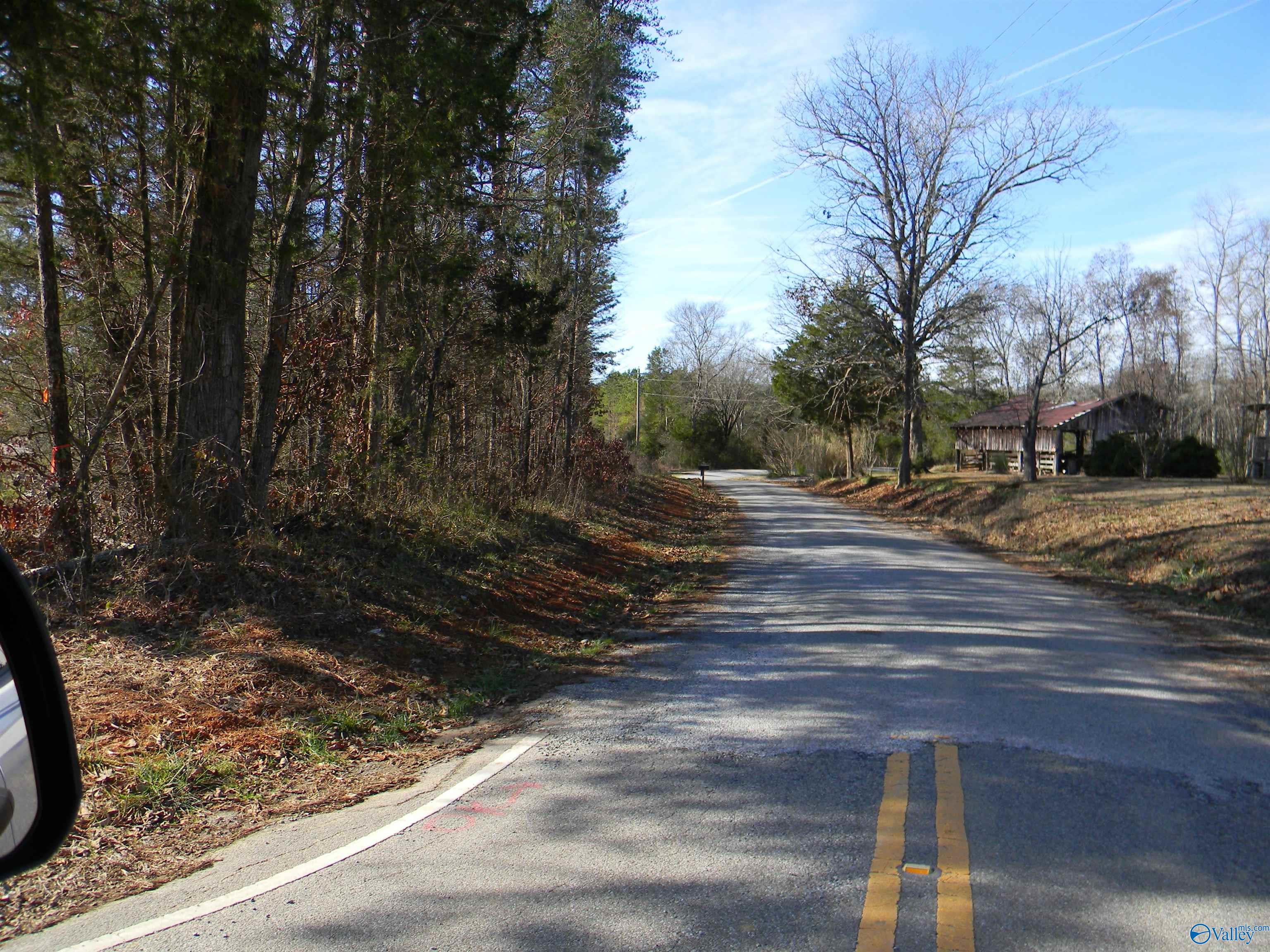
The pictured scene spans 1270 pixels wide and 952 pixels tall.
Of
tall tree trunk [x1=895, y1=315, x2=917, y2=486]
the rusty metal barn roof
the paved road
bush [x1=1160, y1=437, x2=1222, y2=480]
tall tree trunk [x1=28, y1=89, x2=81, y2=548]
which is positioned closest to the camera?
the paved road

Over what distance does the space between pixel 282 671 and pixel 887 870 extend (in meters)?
4.91

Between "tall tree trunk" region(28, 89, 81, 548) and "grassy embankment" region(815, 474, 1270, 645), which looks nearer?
"tall tree trunk" region(28, 89, 81, 548)

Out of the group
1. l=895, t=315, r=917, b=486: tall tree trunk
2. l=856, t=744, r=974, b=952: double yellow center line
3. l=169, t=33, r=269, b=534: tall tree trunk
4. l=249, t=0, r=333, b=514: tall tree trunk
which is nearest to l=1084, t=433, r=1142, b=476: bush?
l=895, t=315, r=917, b=486: tall tree trunk

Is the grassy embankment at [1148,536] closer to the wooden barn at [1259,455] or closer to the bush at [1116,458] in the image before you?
the wooden barn at [1259,455]

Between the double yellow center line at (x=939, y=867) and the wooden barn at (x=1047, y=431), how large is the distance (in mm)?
29529

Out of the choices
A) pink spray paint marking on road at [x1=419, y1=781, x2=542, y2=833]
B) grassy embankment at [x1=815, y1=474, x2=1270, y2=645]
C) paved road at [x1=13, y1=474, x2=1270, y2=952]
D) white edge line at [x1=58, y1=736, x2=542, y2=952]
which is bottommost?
white edge line at [x1=58, y1=736, x2=542, y2=952]

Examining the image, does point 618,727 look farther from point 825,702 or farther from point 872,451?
point 872,451

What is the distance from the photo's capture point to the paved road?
11.7ft

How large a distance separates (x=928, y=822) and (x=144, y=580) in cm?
663

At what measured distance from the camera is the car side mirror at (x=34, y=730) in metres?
2.46

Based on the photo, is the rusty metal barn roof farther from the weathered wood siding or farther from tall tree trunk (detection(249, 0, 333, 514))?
tall tree trunk (detection(249, 0, 333, 514))

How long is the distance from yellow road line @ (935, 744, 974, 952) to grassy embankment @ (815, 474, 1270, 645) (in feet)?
17.8

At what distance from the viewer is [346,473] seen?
12.1 metres

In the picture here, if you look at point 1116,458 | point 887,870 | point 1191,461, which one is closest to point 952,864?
point 887,870
